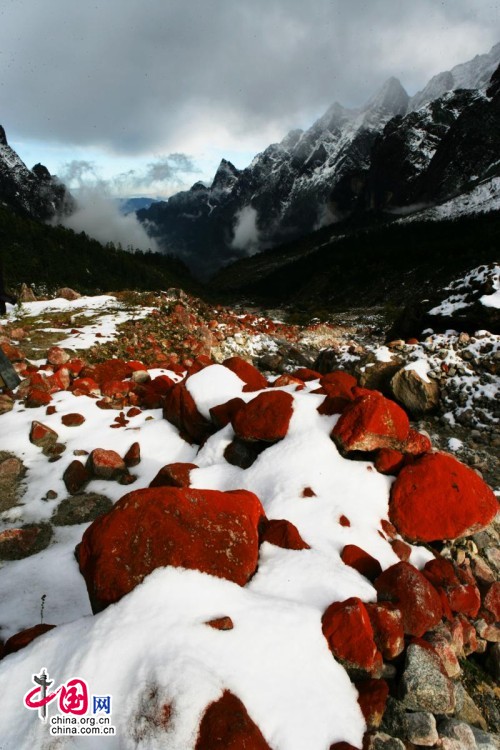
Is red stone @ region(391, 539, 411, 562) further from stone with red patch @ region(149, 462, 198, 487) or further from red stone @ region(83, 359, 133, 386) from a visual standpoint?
red stone @ region(83, 359, 133, 386)

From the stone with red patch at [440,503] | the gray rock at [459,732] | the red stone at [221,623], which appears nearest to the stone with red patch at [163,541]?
the red stone at [221,623]

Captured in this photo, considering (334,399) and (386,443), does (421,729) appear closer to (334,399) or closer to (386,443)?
(386,443)

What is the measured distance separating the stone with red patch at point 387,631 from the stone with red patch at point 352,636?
13 centimetres

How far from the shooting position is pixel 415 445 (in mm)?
6242

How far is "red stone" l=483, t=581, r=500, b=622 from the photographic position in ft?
15.6

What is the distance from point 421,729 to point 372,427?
3679 millimetres

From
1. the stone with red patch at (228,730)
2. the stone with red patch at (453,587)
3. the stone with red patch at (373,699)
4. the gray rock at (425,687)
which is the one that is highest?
the stone with red patch at (228,730)

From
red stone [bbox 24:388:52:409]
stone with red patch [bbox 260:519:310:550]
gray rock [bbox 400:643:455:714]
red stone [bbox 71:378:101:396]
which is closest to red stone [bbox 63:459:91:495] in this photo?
red stone [bbox 24:388:52:409]

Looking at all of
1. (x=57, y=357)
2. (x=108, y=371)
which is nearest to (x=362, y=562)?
(x=108, y=371)

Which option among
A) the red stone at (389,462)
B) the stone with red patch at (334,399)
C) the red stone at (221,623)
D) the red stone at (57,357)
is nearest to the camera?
the red stone at (221,623)

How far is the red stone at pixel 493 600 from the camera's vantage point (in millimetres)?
4750

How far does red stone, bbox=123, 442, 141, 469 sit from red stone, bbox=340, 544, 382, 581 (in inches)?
180

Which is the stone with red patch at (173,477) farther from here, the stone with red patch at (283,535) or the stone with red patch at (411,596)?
the stone with red patch at (411,596)

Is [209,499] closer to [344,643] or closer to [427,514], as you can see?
[344,643]
